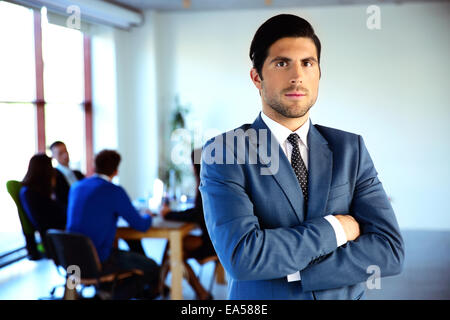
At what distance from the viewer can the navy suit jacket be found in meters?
1.15

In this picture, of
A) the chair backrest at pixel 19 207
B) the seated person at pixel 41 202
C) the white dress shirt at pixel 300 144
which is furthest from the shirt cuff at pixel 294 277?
the chair backrest at pixel 19 207

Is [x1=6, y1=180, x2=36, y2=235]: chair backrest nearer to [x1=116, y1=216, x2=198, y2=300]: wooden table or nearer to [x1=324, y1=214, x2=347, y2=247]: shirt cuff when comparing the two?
[x1=116, y1=216, x2=198, y2=300]: wooden table

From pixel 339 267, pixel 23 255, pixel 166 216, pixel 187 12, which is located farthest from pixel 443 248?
pixel 339 267

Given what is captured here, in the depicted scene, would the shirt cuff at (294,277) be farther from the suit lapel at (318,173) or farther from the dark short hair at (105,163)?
the dark short hair at (105,163)

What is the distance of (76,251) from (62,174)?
1884 mm

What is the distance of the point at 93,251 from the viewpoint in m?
3.57

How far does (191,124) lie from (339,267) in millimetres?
6415

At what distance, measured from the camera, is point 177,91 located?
24.6ft

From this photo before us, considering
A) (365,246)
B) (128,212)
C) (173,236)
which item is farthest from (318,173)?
(173,236)

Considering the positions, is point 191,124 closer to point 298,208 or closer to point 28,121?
point 28,121

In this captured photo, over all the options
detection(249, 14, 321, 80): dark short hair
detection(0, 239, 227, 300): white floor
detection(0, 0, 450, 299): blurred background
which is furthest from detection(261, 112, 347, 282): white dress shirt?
detection(0, 0, 450, 299): blurred background

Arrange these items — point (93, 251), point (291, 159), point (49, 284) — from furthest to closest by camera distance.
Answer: point (49, 284) → point (93, 251) → point (291, 159)

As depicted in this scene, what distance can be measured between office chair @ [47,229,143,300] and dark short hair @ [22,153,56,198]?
62 cm

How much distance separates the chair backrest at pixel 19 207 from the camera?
443cm
